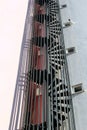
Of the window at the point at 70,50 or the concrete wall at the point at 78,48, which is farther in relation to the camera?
the window at the point at 70,50

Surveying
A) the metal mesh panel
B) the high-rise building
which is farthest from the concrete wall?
the metal mesh panel

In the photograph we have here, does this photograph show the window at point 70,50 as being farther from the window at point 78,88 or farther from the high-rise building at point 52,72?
the window at point 78,88

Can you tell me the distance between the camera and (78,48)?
172 inches

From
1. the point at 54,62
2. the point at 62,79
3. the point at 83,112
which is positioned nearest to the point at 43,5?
the point at 54,62

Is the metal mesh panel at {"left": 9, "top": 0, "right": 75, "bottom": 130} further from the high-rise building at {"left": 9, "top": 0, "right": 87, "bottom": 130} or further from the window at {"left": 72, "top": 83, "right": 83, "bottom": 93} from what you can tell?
the window at {"left": 72, "top": 83, "right": 83, "bottom": 93}

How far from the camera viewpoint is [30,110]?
3213 millimetres

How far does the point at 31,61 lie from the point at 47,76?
0.44 m

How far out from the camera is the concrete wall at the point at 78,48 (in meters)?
3.44

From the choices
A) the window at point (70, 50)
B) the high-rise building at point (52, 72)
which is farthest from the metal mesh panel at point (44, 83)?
the window at point (70, 50)

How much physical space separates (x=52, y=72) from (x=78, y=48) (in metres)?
0.76

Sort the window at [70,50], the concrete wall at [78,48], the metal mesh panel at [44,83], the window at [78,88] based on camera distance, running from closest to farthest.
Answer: the metal mesh panel at [44,83] < the concrete wall at [78,48] < the window at [78,88] < the window at [70,50]

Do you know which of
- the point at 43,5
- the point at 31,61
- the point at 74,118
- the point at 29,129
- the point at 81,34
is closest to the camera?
the point at 29,129

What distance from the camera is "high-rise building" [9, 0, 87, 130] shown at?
10.4 ft

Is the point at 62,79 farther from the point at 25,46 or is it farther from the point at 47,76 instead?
the point at 25,46
